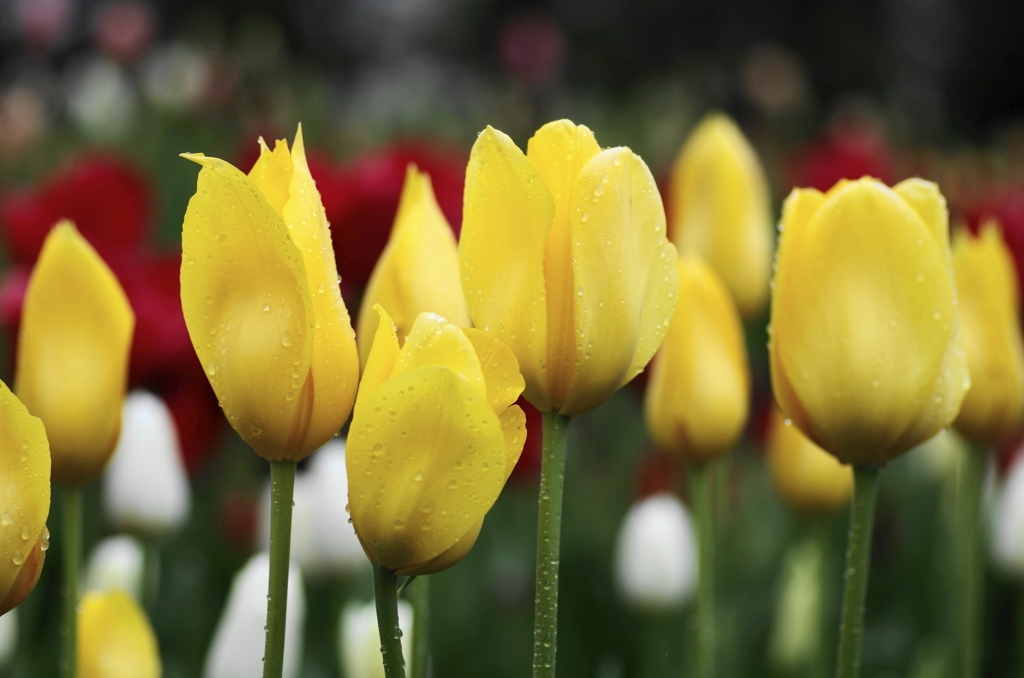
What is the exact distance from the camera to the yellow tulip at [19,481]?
428 millimetres

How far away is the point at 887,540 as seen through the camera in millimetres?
1564

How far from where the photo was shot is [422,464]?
42 cm

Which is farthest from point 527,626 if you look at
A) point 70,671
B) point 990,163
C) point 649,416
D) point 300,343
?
point 990,163

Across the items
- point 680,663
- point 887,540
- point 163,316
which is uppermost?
point 163,316

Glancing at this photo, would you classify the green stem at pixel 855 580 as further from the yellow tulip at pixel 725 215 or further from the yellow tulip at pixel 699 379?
the yellow tulip at pixel 725 215

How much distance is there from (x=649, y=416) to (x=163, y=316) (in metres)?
0.50

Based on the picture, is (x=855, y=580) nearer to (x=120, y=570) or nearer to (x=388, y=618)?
(x=388, y=618)

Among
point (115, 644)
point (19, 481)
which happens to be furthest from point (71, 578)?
point (19, 481)

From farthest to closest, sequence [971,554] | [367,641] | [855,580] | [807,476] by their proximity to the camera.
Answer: [807,476] < [971,554] < [367,641] < [855,580]

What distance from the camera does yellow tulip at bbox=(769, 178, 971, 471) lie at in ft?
1.68

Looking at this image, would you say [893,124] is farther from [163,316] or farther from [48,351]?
[48,351]

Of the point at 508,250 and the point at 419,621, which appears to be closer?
the point at 508,250

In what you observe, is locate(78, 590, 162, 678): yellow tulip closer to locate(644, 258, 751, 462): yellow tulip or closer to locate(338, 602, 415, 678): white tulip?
locate(338, 602, 415, 678): white tulip

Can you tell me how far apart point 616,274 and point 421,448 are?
125 millimetres
